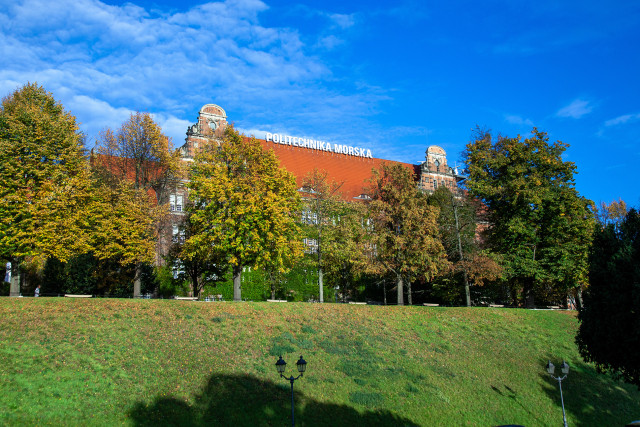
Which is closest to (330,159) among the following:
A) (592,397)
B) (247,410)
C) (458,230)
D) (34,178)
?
(458,230)

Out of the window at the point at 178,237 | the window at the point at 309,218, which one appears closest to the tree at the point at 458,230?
the window at the point at 309,218

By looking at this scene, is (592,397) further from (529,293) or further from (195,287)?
(195,287)

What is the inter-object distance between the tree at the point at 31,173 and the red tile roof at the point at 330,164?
126ft

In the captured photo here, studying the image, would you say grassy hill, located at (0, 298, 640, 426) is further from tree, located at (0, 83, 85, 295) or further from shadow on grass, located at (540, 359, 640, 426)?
tree, located at (0, 83, 85, 295)

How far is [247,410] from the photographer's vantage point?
771 inches

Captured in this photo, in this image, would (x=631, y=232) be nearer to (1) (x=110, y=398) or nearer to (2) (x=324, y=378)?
(2) (x=324, y=378)

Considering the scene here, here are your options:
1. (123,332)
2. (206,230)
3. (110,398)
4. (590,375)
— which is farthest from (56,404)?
(590,375)

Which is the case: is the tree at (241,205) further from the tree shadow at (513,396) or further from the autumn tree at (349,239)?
the tree shadow at (513,396)

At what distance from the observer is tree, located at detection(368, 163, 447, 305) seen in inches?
1608

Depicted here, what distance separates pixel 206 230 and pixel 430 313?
1976 centimetres

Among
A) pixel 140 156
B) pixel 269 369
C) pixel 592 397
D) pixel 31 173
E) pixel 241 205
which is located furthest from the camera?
pixel 140 156

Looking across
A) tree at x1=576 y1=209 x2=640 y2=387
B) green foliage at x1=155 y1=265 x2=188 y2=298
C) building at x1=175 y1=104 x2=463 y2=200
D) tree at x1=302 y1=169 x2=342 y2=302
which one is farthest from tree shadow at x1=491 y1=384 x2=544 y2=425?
building at x1=175 y1=104 x2=463 y2=200

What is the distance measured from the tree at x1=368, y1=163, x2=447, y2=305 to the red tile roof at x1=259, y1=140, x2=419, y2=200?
2730 cm

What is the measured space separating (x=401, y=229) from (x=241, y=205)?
601 inches
